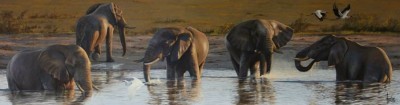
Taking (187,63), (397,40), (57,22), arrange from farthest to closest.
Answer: (57,22)
(397,40)
(187,63)

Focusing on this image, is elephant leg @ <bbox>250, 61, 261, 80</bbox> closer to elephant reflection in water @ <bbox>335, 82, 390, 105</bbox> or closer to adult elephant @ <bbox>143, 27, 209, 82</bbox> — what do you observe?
adult elephant @ <bbox>143, 27, 209, 82</bbox>

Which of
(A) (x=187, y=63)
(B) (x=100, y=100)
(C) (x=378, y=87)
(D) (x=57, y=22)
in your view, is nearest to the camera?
(B) (x=100, y=100)

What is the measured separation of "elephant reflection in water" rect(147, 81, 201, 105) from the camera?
19.6 meters

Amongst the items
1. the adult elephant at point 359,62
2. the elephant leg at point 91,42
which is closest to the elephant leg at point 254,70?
the adult elephant at point 359,62

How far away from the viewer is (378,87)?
21469 mm

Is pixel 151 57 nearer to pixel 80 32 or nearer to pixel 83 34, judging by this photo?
pixel 83 34

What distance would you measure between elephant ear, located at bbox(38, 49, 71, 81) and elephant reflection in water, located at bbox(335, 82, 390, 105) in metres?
3.65

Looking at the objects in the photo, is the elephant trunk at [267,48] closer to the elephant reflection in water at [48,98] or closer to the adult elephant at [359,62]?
the adult elephant at [359,62]

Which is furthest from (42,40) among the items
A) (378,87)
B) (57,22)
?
(378,87)

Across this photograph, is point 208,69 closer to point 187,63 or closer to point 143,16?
point 187,63

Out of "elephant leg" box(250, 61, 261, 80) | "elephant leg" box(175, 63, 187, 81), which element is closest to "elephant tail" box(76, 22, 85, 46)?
"elephant leg" box(250, 61, 261, 80)

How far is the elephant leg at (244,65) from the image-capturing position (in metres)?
23.9

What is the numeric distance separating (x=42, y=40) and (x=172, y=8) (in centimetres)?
556

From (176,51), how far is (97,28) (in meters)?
6.74
